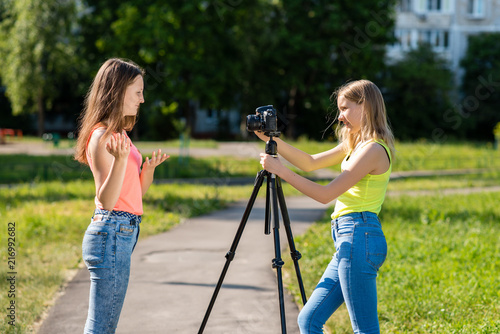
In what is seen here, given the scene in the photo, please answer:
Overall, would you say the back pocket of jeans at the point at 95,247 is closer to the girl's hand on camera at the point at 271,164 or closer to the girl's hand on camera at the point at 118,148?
the girl's hand on camera at the point at 118,148

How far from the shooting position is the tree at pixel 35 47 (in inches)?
1257

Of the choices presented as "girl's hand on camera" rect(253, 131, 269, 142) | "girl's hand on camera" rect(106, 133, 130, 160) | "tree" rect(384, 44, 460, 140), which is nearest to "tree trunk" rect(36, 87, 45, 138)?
"tree" rect(384, 44, 460, 140)

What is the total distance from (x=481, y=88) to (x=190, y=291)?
1596 inches

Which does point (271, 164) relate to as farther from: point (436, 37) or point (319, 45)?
point (436, 37)

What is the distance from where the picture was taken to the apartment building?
4375 centimetres

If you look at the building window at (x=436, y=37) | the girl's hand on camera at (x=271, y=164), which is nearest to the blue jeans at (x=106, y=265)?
the girl's hand on camera at (x=271, y=164)

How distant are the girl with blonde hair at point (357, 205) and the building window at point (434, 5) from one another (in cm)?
4436

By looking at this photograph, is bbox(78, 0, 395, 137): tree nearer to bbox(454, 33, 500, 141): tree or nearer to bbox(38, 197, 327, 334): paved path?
bbox(454, 33, 500, 141): tree

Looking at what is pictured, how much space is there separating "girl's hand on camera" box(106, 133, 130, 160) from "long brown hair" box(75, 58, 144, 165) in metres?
0.19

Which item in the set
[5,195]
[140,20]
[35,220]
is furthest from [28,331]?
[140,20]

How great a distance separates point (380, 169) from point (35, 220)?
22.6 ft

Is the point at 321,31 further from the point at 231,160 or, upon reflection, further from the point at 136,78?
the point at 136,78

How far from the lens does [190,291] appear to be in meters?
5.65

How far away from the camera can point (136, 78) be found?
321cm
